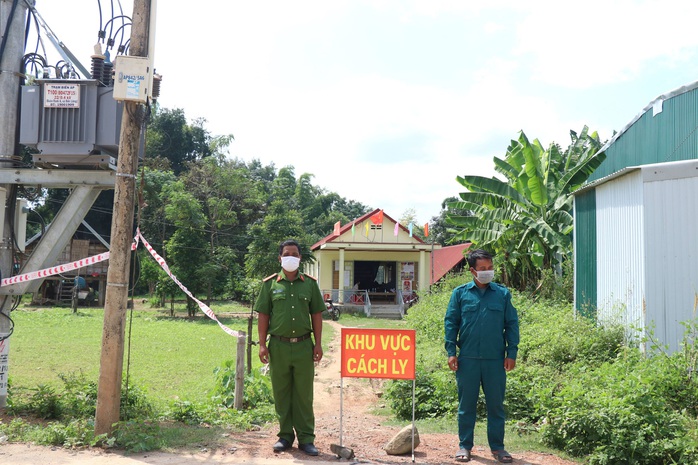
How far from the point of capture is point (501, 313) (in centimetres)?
537

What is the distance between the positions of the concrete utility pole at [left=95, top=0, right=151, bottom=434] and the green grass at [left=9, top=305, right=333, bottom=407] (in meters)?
0.43

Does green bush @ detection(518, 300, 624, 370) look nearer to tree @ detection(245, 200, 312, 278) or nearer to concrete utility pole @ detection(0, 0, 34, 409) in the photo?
concrete utility pole @ detection(0, 0, 34, 409)

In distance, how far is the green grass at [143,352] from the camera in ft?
35.3

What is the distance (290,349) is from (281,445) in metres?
0.87

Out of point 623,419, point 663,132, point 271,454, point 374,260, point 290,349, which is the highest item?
point 663,132

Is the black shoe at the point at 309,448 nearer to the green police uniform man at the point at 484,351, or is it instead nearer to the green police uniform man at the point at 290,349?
the green police uniform man at the point at 290,349

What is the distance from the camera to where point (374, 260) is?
31.9 m

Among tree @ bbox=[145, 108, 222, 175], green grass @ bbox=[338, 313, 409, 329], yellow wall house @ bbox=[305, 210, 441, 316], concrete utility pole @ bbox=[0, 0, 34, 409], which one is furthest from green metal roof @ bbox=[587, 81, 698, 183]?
tree @ bbox=[145, 108, 222, 175]

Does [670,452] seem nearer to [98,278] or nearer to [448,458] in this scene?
[448,458]

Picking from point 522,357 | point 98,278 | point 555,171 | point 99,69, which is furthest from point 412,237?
point 99,69

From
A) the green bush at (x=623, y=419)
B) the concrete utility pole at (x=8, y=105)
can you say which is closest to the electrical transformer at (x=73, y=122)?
the concrete utility pole at (x=8, y=105)

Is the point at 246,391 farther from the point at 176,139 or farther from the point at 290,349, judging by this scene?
the point at 176,139

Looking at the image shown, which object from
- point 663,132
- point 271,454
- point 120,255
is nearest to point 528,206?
point 663,132

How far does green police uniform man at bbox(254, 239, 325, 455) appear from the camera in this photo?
548 centimetres
